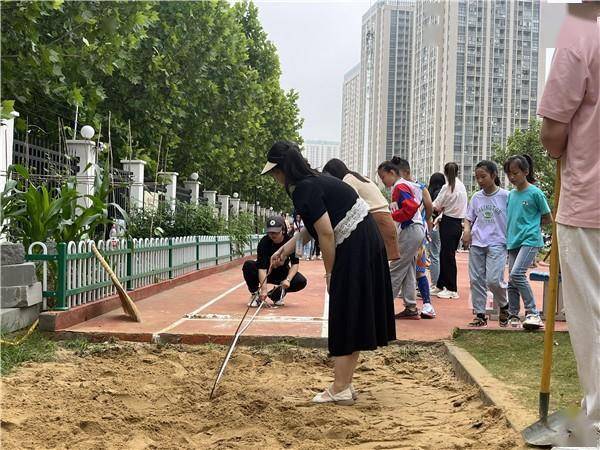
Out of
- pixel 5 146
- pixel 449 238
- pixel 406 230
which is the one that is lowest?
pixel 449 238

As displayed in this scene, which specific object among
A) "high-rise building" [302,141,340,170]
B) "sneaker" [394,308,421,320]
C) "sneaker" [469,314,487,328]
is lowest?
"sneaker" [394,308,421,320]

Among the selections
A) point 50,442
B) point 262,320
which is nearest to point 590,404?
point 50,442

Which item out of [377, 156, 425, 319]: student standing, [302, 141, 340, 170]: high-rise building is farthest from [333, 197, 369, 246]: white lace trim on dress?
[302, 141, 340, 170]: high-rise building

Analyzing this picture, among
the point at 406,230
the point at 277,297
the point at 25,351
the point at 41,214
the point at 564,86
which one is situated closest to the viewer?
the point at 564,86

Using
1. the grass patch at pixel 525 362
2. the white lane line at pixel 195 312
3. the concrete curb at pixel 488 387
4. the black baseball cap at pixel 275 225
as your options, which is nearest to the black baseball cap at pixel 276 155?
the concrete curb at pixel 488 387

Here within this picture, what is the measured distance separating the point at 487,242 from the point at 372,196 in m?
1.31

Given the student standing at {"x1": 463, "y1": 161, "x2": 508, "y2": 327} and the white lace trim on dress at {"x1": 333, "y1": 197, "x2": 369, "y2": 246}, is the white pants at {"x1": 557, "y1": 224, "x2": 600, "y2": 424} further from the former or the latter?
the student standing at {"x1": 463, "y1": 161, "x2": 508, "y2": 327}

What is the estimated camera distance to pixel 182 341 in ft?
20.2

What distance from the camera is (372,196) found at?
5.97 meters

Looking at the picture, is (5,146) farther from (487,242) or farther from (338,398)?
(487,242)

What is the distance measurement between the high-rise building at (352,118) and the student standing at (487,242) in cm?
8835

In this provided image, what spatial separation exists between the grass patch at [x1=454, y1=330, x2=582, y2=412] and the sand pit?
0.28 metres

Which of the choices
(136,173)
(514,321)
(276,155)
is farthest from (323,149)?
(276,155)

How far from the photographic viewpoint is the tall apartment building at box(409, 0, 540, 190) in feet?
215
